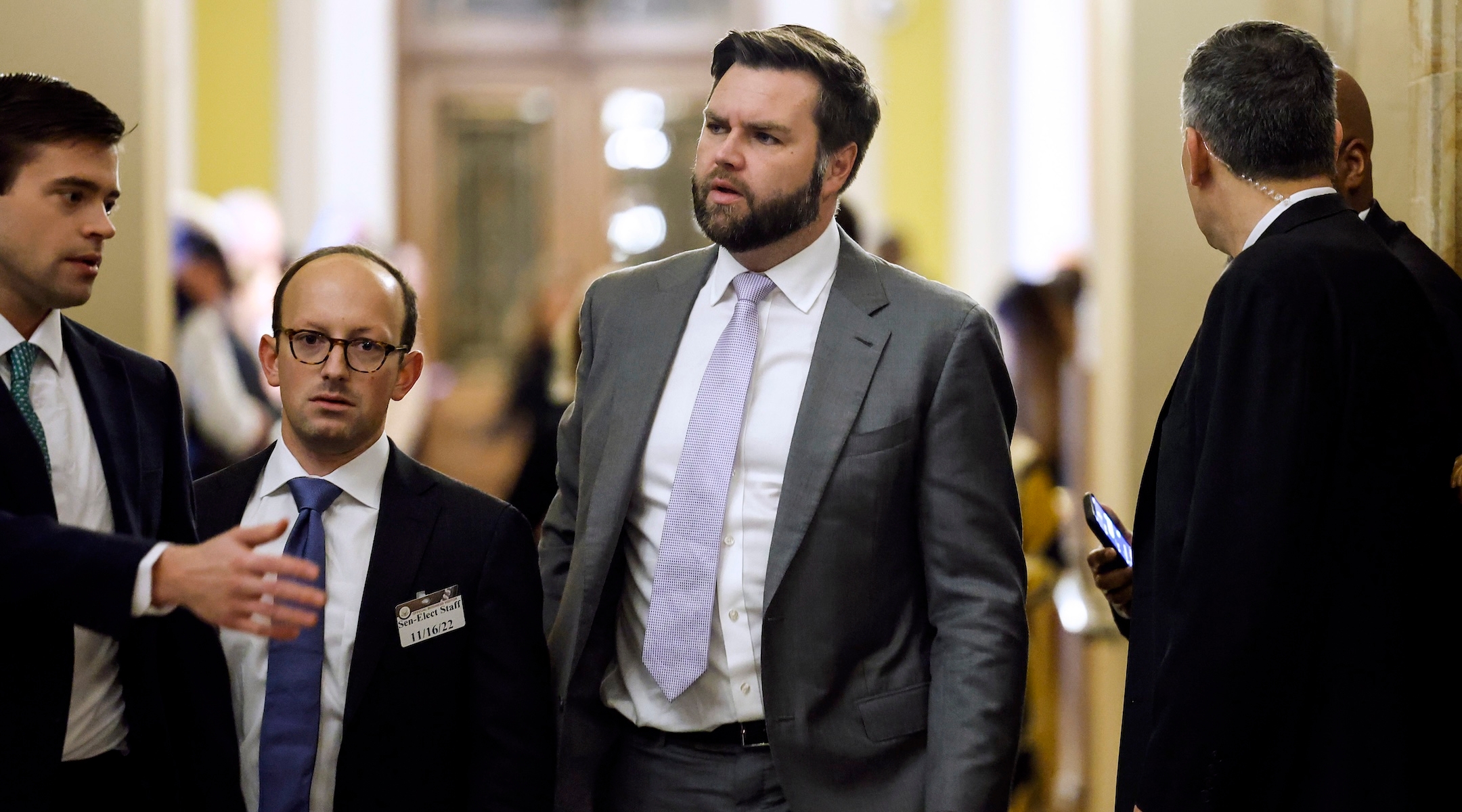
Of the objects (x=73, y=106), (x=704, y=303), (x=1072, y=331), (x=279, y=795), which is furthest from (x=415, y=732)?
(x=1072, y=331)

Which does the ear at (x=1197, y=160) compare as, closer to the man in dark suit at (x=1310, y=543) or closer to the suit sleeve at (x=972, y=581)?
the man in dark suit at (x=1310, y=543)

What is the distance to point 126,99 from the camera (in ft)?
11.5

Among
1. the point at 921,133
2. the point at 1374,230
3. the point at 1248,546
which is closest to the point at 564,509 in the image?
the point at 1248,546

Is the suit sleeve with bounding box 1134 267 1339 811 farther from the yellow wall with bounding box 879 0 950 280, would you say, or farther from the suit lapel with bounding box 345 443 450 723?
the yellow wall with bounding box 879 0 950 280

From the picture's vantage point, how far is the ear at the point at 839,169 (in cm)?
224

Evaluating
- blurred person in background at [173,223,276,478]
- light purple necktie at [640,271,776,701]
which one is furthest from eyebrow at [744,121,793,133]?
blurred person in background at [173,223,276,478]

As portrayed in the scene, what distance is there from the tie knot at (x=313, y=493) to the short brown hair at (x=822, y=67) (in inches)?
32.8

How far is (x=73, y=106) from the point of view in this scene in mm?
1870

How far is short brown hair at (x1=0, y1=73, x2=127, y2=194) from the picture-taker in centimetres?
183

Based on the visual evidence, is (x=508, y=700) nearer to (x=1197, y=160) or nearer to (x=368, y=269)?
(x=368, y=269)

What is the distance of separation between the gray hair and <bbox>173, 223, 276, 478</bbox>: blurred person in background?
4.26 meters

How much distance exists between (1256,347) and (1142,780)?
556 millimetres

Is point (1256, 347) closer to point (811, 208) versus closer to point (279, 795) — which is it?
point (811, 208)

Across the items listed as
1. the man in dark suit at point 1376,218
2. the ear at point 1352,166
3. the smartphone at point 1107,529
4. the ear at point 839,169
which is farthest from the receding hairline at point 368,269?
the ear at point 1352,166
